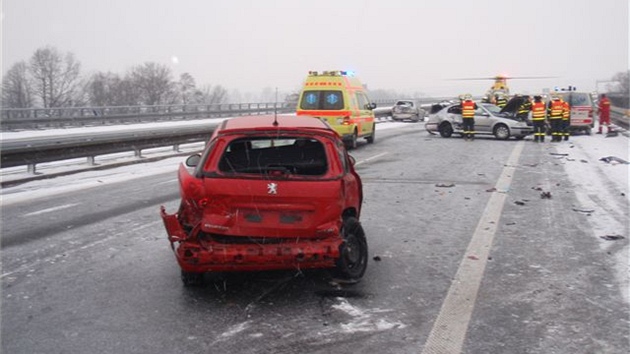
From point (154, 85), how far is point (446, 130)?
62094mm

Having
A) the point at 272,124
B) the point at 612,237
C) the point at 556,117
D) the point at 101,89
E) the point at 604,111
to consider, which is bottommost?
the point at 612,237

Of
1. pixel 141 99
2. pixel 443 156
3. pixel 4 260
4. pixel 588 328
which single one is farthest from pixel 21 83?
pixel 588 328

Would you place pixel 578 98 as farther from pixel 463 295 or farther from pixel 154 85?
pixel 154 85

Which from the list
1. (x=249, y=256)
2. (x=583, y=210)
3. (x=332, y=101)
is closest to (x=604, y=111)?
(x=332, y=101)

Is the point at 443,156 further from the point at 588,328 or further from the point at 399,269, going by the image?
the point at 588,328

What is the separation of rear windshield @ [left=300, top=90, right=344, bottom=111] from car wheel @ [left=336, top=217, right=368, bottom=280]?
12.5 meters

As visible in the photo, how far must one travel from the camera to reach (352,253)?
527cm

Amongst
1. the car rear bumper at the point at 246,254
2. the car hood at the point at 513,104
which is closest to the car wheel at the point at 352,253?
the car rear bumper at the point at 246,254

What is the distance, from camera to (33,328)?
423 cm

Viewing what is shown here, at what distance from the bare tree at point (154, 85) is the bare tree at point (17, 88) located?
45.1ft

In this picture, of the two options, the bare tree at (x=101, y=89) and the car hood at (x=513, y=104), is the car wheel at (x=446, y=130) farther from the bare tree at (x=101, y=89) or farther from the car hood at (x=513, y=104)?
the bare tree at (x=101, y=89)

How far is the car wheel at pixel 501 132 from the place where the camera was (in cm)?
2223

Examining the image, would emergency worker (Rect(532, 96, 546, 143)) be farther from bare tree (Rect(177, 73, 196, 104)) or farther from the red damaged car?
bare tree (Rect(177, 73, 196, 104))

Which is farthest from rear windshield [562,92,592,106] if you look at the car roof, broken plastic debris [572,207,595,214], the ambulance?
the car roof
